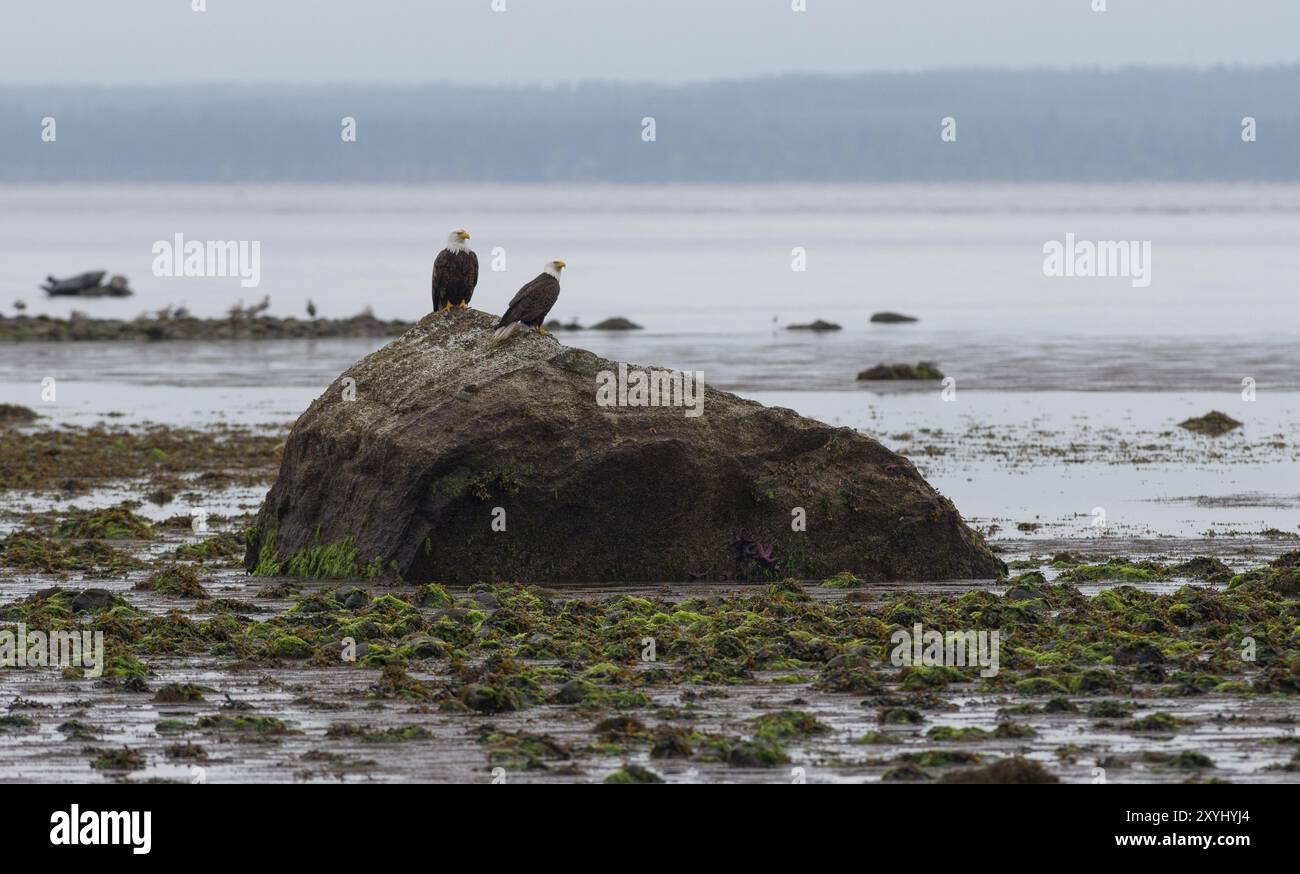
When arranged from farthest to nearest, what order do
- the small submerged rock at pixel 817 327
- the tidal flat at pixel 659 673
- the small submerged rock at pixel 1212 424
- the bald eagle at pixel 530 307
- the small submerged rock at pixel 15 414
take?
the small submerged rock at pixel 817 327, the small submerged rock at pixel 15 414, the small submerged rock at pixel 1212 424, the bald eagle at pixel 530 307, the tidal flat at pixel 659 673

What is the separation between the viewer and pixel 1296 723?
11.0 meters

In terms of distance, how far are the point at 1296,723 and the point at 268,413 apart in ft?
86.8

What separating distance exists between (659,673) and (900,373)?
29771 millimetres

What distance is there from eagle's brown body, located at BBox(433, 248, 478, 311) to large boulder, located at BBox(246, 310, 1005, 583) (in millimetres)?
1916

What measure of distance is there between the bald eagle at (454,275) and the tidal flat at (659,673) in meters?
3.14

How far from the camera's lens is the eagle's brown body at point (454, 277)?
19.5 m

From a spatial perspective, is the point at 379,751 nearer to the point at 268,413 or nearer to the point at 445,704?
the point at 445,704

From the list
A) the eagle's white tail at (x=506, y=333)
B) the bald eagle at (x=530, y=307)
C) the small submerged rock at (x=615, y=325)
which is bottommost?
the eagle's white tail at (x=506, y=333)

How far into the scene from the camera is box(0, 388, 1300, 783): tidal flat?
10.3m

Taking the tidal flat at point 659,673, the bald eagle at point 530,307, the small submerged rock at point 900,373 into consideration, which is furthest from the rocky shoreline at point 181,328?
the bald eagle at point 530,307
